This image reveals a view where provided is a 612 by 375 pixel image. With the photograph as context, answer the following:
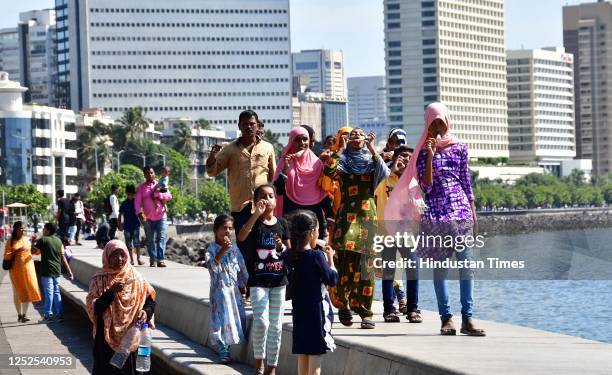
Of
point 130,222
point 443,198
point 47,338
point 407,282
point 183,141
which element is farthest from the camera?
point 183,141

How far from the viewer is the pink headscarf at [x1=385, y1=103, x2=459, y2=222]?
34.5ft

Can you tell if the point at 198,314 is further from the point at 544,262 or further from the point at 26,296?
the point at 26,296

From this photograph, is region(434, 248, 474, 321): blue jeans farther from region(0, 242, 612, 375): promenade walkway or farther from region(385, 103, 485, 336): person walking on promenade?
region(0, 242, 612, 375): promenade walkway

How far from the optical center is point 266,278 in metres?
10.3

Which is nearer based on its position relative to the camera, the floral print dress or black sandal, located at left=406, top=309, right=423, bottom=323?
the floral print dress

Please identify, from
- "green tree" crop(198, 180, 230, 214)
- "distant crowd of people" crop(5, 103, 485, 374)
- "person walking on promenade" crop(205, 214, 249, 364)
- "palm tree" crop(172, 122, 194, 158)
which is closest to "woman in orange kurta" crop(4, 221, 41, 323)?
"distant crowd of people" crop(5, 103, 485, 374)

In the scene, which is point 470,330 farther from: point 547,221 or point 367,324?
point 547,221

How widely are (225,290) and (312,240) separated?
2011mm

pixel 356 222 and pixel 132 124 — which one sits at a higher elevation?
pixel 132 124

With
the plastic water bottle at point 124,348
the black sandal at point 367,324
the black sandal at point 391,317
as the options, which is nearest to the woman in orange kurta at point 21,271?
the black sandal at point 391,317

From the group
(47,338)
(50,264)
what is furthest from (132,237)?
(47,338)

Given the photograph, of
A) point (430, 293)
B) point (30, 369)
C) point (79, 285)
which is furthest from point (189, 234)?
point (30, 369)

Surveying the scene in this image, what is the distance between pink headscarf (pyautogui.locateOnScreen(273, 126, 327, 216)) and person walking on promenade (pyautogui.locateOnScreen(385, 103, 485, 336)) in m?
1.57

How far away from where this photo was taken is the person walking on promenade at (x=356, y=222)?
443 inches
